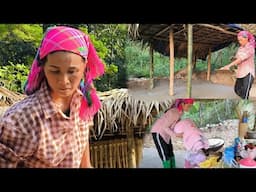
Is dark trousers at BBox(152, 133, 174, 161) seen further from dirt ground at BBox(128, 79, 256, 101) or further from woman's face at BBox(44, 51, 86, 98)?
woman's face at BBox(44, 51, 86, 98)

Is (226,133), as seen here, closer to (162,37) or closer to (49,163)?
(162,37)

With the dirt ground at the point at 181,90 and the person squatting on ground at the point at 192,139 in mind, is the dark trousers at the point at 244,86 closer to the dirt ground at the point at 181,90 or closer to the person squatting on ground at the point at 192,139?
the dirt ground at the point at 181,90

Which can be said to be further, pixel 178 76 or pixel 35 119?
pixel 178 76

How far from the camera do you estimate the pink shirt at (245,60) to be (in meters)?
2.73

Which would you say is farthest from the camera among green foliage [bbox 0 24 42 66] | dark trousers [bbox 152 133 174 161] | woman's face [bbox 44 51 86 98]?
dark trousers [bbox 152 133 174 161]

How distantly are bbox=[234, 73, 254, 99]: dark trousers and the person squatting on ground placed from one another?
1.01ft

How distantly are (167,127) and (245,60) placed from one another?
1.87 feet

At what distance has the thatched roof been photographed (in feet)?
8.89

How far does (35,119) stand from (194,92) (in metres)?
0.89

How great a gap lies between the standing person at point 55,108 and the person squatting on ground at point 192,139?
51cm

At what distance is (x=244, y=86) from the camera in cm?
274

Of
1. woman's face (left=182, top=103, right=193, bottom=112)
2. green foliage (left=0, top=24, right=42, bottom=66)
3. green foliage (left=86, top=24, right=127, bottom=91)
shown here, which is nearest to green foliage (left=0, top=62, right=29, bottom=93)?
green foliage (left=0, top=24, right=42, bottom=66)
